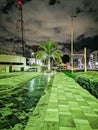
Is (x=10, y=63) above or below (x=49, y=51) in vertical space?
below

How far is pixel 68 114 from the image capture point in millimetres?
5871

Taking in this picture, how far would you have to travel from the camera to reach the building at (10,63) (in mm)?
45891

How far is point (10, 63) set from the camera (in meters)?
49.8

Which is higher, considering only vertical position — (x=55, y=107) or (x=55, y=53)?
A: (x=55, y=53)

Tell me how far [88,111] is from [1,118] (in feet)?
9.98

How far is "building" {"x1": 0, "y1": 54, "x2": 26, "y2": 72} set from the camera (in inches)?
1807

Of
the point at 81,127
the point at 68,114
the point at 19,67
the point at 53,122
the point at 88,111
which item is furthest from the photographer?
the point at 19,67

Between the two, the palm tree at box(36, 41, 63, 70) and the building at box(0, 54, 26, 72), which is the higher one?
the palm tree at box(36, 41, 63, 70)

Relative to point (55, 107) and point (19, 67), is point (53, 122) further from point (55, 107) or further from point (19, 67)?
point (19, 67)

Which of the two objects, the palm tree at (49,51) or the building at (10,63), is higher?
the palm tree at (49,51)

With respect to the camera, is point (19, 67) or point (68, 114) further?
point (19, 67)

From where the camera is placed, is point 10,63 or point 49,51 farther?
point 10,63

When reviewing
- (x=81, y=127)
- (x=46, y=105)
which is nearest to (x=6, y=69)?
(x=46, y=105)

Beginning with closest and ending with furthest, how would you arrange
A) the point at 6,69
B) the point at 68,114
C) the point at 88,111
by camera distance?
the point at 68,114 → the point at 88,111 → the point at 6,69
